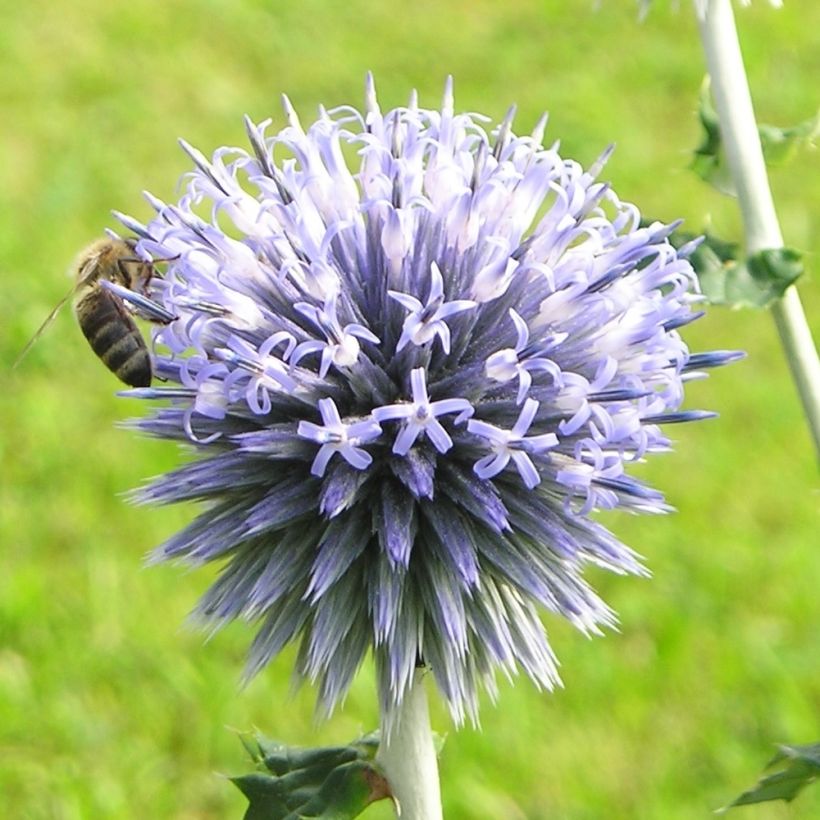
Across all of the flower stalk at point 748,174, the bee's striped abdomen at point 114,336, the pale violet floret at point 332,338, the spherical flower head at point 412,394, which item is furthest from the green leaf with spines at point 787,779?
the bee's striped abdomen at point 114,336

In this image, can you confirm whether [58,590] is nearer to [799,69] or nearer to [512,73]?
[512,73]

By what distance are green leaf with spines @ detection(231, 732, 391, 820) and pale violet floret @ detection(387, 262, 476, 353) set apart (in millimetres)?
524

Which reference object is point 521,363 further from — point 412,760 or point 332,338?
point 412,760

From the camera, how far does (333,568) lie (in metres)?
1.50

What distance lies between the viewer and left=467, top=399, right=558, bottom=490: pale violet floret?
4.67 feet

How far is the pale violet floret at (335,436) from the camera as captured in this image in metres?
1.42

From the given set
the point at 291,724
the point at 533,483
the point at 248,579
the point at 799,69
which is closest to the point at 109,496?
the point at 291,724

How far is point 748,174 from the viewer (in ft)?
5.52

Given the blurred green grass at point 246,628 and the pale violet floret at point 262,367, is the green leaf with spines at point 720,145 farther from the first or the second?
the pale violet floret at point 262,367

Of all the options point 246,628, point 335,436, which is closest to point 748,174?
point 335,436

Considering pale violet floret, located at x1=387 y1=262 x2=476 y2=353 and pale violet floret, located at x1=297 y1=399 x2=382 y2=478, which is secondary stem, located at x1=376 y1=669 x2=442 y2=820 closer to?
pale violet floret, located at x1=297 y1=399 x2=382 y2=478

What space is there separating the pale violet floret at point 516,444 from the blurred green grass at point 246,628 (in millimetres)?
447

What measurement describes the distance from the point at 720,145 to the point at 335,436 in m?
0.75

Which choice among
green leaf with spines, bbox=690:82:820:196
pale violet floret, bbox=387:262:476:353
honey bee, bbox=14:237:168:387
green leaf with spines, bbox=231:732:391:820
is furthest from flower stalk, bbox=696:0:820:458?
honey bee, bbox=14:237:168:387
